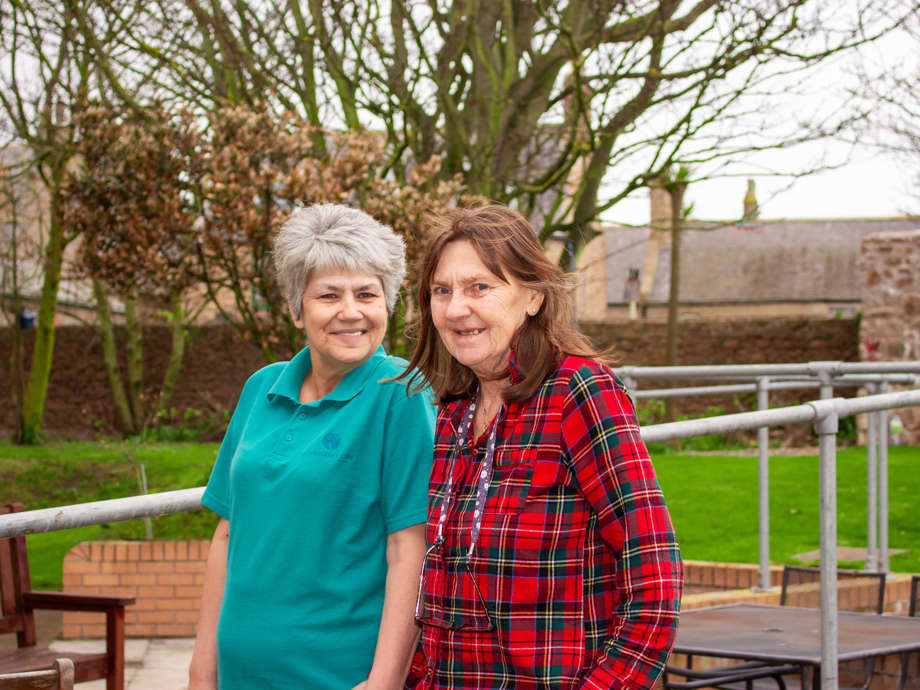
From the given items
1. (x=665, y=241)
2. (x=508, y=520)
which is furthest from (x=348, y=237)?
(x=665, y=241)

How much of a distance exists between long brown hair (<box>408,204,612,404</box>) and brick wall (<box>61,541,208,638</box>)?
540cm

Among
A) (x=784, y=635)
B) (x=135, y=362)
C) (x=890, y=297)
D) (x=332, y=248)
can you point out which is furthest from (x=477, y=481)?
(x=135, y=362)

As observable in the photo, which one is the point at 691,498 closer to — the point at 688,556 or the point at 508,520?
the point at 688,556

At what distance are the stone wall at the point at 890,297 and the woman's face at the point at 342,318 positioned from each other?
15.5 metres

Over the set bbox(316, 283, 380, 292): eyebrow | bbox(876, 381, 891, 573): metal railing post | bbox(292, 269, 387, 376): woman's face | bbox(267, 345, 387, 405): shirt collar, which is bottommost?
bbox(876, 381, 891, 573): metal railing post

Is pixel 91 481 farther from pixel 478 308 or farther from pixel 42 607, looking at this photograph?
pixel 478 308

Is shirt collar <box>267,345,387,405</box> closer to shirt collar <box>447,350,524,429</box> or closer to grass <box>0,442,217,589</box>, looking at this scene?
shirt collar <box>447,350,524,429</box>

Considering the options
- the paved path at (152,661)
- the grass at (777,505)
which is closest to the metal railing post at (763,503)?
the grass at (777,505)

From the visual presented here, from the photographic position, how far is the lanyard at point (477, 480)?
5.80 ft

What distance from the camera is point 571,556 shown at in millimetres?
1720

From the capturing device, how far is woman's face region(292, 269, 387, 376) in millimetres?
2197

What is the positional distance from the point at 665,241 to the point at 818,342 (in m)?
18.2

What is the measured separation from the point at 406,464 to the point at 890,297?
16.2m

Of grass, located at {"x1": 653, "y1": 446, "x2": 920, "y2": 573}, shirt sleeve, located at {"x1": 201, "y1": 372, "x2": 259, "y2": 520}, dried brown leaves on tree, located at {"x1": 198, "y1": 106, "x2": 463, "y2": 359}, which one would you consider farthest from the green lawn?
shirt sleeve, located at {"x1": 201, "y1": 372, "x2": 259, "y2": 520}
